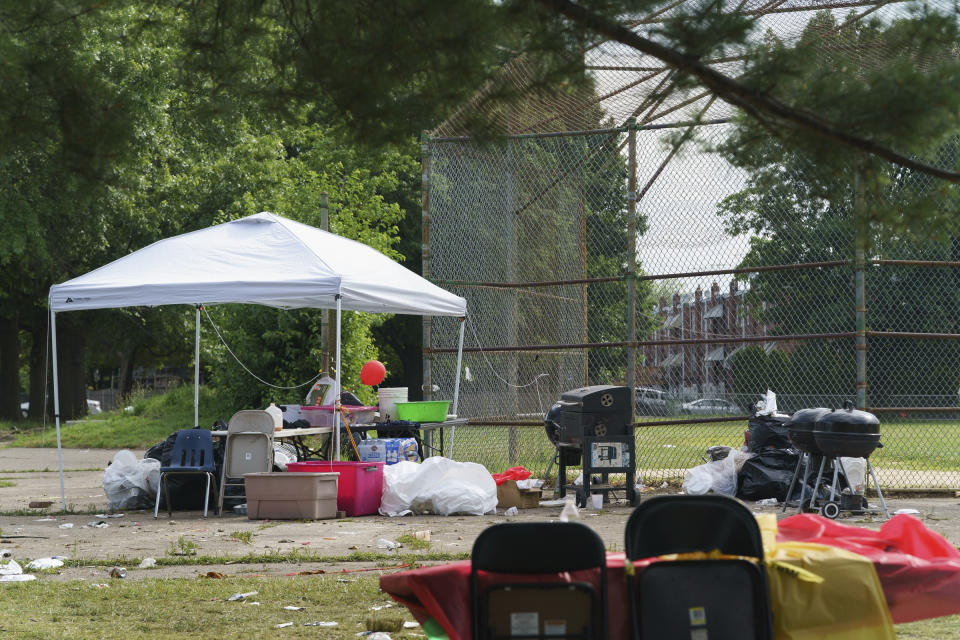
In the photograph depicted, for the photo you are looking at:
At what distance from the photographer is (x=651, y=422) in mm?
12562

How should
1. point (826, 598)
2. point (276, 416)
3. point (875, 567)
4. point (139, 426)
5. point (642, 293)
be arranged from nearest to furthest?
point (826, 598), point (875, 567), point (276, 416), point (642, 293), point (139, 426)

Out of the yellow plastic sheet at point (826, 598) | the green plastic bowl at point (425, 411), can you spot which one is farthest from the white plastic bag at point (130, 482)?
the yellow plastic sheet at point (826, 598)

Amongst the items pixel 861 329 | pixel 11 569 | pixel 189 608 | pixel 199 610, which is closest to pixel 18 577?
pixel 11 569

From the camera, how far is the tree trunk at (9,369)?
33562 millimetres

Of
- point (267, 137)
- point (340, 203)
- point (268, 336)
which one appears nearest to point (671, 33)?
point (268, 336)

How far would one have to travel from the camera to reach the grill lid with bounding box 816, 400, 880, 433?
956 centimetres

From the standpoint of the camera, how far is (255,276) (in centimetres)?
1144

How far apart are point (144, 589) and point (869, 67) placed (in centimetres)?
550

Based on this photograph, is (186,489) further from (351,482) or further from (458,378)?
(458,378)

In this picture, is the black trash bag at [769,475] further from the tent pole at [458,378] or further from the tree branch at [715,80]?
the tree branch at [715,80]

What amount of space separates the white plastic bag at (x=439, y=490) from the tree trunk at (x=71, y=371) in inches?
903

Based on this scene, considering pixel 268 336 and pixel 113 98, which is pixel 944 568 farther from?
pixel 268 336

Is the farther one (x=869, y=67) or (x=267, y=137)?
(x=267, y=137)

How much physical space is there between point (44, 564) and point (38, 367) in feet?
93.9
